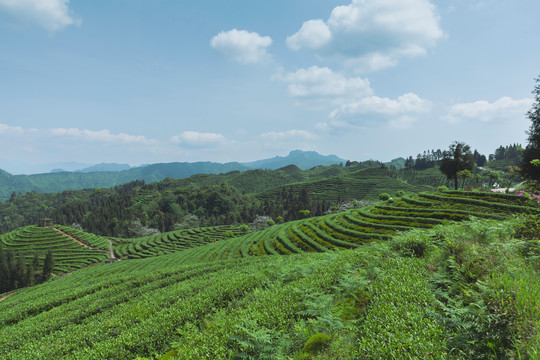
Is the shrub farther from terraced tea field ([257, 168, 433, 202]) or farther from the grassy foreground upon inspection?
terraced tea field ([257, 168, 433, 202])

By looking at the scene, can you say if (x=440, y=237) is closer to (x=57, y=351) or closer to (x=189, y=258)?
(x=57, y=351)

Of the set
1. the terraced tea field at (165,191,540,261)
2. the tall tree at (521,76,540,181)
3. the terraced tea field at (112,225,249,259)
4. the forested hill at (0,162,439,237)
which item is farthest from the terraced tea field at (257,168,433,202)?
the tall tree at (521,76,540,181)

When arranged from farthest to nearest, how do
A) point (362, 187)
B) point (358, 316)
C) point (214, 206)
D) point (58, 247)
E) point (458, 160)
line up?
point (214, 206)
point (362, 187)
point (58, 247)
point (458, 160)
point (358, 316)

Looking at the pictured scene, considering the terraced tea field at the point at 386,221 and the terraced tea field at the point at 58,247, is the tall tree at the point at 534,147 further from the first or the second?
the terraced tea field at the point at 58,247

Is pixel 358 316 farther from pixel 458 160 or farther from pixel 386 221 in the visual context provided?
pixel 458 160

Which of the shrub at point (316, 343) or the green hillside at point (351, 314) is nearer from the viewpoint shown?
the green hillside at point (351, 314)

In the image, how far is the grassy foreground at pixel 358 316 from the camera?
4.29 metres

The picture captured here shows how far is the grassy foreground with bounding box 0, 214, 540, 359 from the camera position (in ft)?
14.1

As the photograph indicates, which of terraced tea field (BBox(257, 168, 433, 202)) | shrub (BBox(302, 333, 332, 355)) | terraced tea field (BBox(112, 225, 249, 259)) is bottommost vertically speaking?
terraced tea field (BBox(112, 225, 249, 259))

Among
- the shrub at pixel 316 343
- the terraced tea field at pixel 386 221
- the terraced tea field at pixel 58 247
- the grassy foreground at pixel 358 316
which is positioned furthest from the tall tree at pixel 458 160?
the terraced tea field at pixel 58 247

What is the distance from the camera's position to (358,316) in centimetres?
642

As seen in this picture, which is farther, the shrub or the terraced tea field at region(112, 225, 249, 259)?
the terraced tea field at region(112, 225, 249, 259)

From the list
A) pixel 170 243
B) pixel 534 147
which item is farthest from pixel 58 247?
pixel 534 147

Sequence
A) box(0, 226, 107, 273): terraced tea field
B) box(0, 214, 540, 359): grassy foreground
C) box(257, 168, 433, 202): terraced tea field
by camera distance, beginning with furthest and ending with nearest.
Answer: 1. box(257, 168, 433, 202): terraced tea field
2. box(0, 226, 107, 273): terraced tea field
3. box(0, 214, 540, 359): grassy foreground
